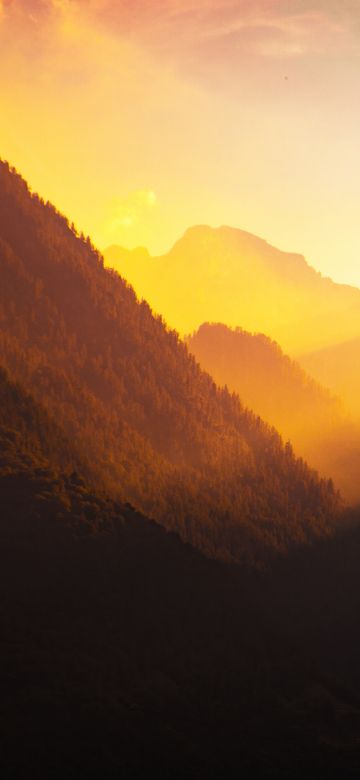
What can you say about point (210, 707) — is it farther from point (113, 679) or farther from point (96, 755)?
point (96, 755)

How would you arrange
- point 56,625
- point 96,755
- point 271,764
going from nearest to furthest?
point 96,755 → point 271,764 → point 56,625

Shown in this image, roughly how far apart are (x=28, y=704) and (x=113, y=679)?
3633 centimetres

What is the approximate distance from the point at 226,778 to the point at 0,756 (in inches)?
1846

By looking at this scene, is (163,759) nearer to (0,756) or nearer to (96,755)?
(96,755)

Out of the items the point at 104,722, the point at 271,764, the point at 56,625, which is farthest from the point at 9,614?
the point at 271,764

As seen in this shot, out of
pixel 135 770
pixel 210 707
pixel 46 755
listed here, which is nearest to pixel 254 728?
pixel 210 707

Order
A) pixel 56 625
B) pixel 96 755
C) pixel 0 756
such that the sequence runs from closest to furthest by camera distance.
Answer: pixel 0 756, pixel 96 755, pixel 56 625

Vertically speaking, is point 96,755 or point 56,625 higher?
point 56,625

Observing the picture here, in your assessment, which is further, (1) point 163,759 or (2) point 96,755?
(1) point 163,759

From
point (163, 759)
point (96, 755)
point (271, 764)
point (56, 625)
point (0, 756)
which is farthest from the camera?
point (56, 625)

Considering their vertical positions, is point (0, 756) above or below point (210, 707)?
below

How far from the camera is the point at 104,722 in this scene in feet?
526

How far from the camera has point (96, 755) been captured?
14638 cm

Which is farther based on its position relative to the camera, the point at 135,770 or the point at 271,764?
the point at 271,764
